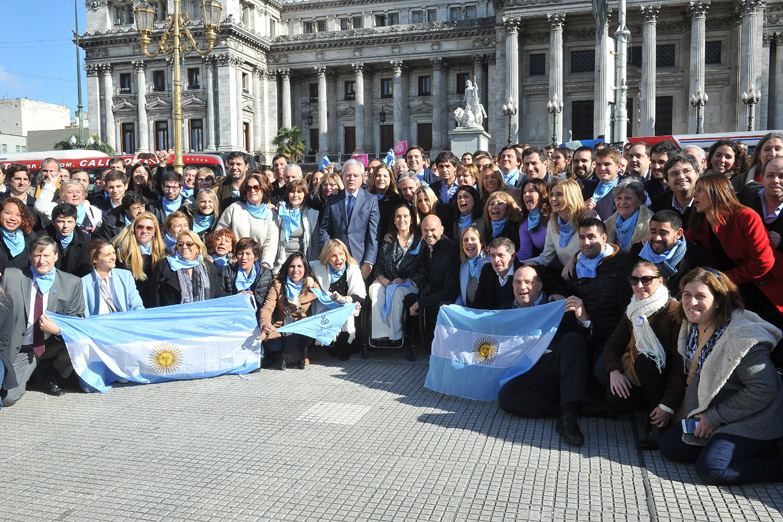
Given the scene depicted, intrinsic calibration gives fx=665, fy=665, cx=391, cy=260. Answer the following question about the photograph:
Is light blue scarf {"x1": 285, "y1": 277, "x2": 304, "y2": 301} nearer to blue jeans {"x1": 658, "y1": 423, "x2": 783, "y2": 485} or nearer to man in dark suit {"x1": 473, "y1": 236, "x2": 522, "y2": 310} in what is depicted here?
man in dark suit {"x1": 473, "y1": 236, "x2": 522, "y2": 310}

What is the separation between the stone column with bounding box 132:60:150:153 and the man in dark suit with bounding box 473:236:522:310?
172ft

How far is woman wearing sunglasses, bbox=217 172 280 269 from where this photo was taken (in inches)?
332

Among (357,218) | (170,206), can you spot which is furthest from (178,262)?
(357,218)

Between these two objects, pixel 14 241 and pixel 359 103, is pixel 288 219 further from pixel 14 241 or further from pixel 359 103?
pixel 359 103

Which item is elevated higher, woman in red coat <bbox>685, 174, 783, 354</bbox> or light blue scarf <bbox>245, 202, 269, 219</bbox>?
light blue scarf <bbox>245, 202, 269, 219</bbox>

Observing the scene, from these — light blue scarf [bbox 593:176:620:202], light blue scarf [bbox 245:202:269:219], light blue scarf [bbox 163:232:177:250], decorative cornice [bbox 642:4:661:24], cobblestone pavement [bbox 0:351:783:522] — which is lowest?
cobblestone pavement [bbox 0:351:783:522]

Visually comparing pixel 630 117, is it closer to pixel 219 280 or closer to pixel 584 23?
pixel 584 23

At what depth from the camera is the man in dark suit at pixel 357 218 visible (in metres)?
8.39

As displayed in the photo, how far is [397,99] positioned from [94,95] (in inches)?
998

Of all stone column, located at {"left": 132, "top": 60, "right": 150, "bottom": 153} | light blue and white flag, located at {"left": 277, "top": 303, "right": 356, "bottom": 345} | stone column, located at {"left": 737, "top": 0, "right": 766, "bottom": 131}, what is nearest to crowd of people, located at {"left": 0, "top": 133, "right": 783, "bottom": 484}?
light blue and white flag, located at {"left": 277, "top": 303, "right": 356, "bottom": 345}

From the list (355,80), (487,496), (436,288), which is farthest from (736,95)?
(487,496)

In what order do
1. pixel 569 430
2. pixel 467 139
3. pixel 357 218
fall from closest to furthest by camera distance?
pixel 569 430 < pixel 357 218 < pixel 467 139

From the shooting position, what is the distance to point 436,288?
7629 mm

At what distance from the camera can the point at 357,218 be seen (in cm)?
838
